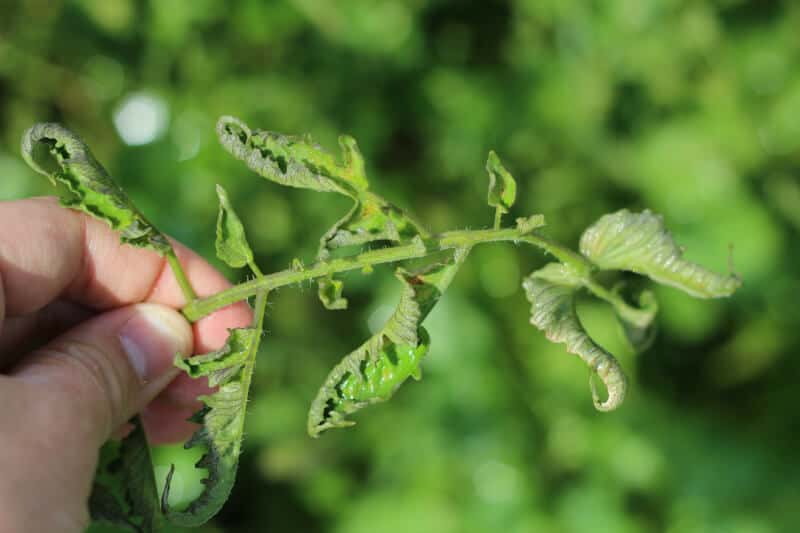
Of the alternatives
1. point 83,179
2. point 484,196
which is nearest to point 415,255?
point 83,179

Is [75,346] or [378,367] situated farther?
[75,346]

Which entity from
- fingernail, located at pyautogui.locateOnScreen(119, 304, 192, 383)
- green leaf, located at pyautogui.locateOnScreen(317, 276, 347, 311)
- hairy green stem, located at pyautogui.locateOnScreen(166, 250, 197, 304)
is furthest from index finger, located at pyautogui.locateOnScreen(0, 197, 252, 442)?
green leaf, located at pyautogui.locateOnScreen(317, 276, 347, 311)

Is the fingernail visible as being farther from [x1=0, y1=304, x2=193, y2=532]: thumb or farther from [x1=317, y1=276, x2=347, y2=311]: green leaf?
[x1=317, y1=276, x2=347, y2=311]: green leaf

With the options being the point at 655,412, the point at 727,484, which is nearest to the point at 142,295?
the point at 655,412

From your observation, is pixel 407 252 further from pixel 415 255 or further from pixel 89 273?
pixel 89 273

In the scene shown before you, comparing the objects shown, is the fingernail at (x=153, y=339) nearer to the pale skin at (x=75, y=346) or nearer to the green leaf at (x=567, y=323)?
the pale skin at (x=75, y=346)

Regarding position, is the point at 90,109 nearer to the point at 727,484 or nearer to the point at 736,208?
the point at 736,208
